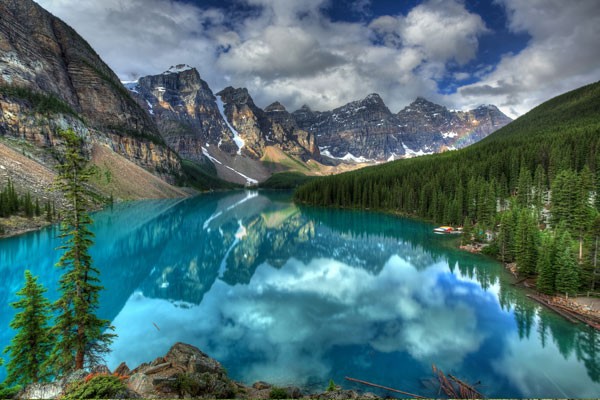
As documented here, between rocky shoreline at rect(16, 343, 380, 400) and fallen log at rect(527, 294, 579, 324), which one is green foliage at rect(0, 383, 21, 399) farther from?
fallen log at rect(527, 294, 579, 324)

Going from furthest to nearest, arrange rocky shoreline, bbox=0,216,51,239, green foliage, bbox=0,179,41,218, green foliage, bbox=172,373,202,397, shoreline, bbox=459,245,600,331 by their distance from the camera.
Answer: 1. green foliage, bbox=0,179,41,218
2. rocky shoreline, bbox=0,216,51,239
3. shoreline, bbox=459,245,600,331
4. green foliage, bbox=172,373,202,397

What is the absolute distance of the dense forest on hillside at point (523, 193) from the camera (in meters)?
31.7

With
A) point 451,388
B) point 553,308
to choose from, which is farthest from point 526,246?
point 451,388

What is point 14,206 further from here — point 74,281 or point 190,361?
point 190,361

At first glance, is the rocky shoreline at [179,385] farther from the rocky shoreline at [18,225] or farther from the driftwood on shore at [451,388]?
the rocky shoreline at [18,225]

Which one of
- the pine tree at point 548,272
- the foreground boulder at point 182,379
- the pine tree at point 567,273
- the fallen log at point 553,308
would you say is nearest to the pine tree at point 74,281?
the foreground boulder at point 182,379

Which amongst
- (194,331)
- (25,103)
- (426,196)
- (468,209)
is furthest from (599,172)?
(25,103)

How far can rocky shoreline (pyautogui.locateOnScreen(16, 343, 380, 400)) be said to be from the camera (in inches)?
359

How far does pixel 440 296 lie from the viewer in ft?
101

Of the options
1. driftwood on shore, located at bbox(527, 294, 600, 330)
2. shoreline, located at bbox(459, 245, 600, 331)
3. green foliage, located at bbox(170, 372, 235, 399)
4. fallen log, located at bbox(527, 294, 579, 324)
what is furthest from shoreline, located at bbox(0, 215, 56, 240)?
shoreline, located at bbox(459, 245, 600, 331)

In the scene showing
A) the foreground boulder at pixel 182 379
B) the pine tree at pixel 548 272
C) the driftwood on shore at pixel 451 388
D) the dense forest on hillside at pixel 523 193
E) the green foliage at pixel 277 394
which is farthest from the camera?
the dense forest on hillside at pixel 523 193

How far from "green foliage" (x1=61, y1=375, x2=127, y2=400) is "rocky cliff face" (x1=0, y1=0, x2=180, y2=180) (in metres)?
129

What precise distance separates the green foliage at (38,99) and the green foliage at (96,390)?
150156 millimetres

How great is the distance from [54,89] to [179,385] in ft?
603
